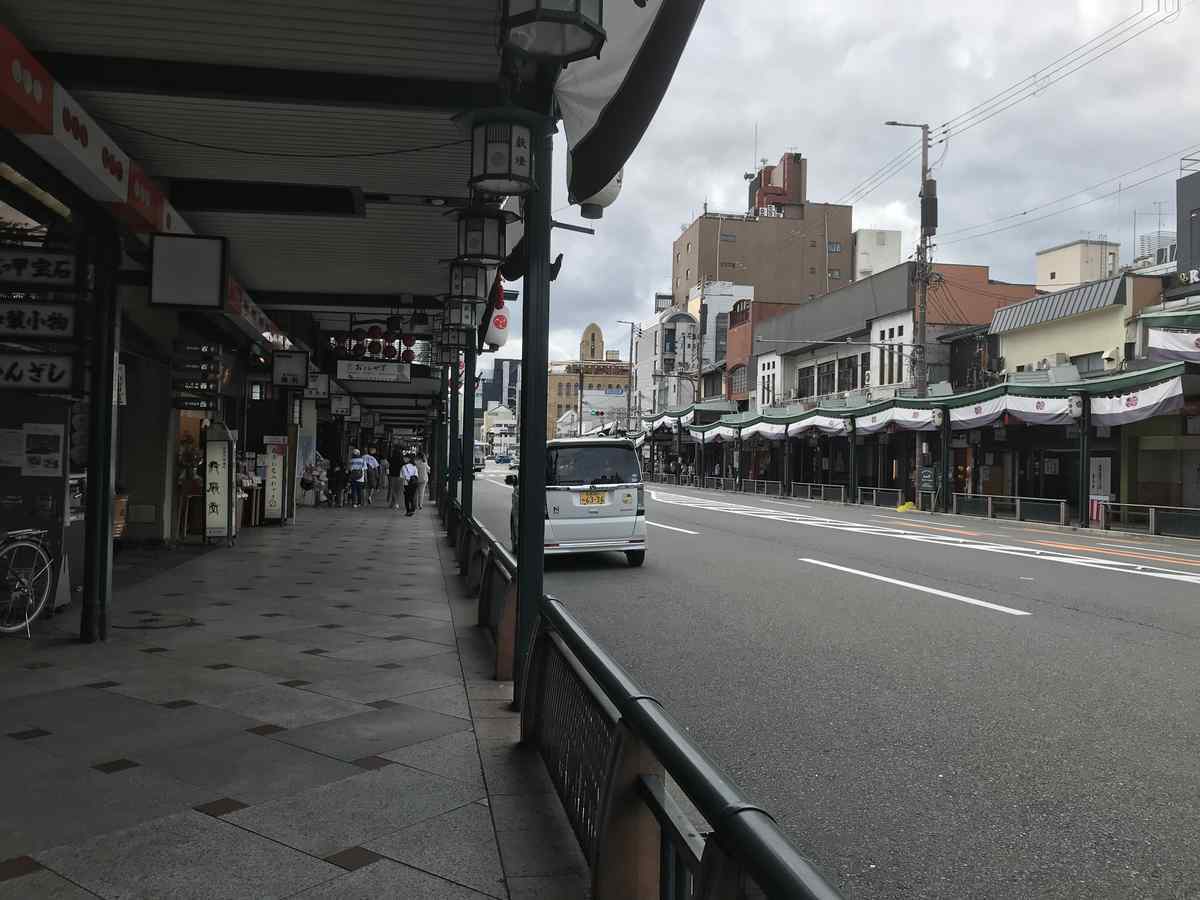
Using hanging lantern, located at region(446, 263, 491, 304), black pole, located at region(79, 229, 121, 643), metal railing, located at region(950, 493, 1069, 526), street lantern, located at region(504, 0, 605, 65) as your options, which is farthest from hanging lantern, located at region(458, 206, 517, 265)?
metal railing, located at region(950, 493, 1069, 526)

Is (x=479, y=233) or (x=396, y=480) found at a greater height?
(x=479, y=233)

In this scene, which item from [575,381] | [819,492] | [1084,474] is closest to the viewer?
[1084,474]

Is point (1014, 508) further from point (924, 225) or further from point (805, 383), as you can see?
point (805, 383)

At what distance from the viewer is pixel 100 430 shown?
785 centimetres

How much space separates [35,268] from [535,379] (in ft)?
15.5

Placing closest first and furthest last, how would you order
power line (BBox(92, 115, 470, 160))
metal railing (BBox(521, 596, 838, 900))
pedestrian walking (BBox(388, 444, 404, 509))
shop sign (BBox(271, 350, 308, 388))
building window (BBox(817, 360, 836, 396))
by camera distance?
metal railing (BBox(521, 596, 838, 900)) < power line (BBox(92, 115, 470, 160)) < shop sign (BBox(271, 350, 308, 388)) < pedestrian walking (BBox(388, 444, 404, 509)) < building window (BBox(817, 360, 836, 396))

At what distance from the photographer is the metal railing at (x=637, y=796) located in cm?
196

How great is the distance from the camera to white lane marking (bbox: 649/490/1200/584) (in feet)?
47.7

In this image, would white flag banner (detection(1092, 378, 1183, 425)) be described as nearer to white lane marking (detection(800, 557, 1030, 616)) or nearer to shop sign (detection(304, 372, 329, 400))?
white lane marking (detection(800, 557, 1030, 616))

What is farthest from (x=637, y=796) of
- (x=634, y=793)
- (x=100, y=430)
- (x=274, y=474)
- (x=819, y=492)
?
(x=819, y=492)

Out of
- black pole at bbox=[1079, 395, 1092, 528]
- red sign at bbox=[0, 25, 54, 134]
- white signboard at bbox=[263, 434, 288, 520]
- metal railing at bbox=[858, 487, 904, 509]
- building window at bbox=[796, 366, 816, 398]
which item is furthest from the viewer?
building window at bbox=[796, 366, 816, 398]

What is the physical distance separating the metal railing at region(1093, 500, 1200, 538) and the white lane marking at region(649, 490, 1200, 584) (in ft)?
20.7

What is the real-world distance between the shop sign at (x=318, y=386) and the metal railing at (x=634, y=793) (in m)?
19.2

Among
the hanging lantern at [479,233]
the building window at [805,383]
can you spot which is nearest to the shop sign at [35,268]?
the hanging lantern at [479,233]
